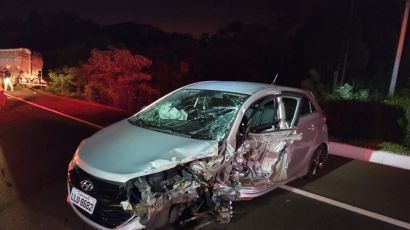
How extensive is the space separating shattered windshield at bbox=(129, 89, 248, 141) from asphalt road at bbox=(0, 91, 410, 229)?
3.34 ft

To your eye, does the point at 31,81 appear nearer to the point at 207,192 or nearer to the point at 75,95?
the point at 75,95

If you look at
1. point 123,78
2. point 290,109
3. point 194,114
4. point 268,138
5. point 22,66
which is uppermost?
point 290,109

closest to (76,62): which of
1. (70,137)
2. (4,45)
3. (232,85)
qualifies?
(70,137)

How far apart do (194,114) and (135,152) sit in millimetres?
1242

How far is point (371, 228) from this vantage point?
4.91 m

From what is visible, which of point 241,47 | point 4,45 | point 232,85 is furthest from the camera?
point 4,45

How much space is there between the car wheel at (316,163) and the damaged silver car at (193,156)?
0.12 m

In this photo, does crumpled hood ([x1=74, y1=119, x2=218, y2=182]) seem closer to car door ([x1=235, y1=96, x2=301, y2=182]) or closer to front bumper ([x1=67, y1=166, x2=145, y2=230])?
front bumper ([x1=67, y1=166, x2=145, y2=230])

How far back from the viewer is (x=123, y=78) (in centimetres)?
1531

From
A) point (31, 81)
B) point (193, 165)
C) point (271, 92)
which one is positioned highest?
point (271, 92)

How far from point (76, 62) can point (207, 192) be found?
2256cm

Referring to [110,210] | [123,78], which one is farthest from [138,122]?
[123,78]

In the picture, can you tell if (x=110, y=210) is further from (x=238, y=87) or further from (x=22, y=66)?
(x=22, y=66)

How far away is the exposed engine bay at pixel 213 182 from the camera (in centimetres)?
401
